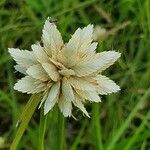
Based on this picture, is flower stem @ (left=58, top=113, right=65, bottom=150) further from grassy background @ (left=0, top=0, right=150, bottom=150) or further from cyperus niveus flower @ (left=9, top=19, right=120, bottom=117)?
grassy background @ (left=0, top=0, right=150, bottom=150)

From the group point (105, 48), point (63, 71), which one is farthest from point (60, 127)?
point (105, 48)

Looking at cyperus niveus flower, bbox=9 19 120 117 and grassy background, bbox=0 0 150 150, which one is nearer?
cyperus niveus flower, bbox=9 19 120 117

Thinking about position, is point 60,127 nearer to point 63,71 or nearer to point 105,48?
point 63,71

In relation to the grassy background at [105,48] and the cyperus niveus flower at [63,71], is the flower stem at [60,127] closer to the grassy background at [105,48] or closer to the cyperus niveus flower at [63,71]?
the cyperus niveus flower at [63,71]

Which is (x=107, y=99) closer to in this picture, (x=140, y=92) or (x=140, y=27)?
(x=140, y=92)

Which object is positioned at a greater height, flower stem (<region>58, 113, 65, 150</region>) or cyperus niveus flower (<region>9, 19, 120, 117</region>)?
cyperus niveus flower (<region>9, 19, 120, 117</region>)

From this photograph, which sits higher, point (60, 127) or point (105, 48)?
point (105, 48)

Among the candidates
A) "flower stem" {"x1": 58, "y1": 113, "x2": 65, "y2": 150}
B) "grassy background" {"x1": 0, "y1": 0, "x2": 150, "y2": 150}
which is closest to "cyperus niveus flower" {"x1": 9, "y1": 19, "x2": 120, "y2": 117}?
"flower stem" {"x1": 58, "y1": 113, "x2": 65, "y2": 150}
